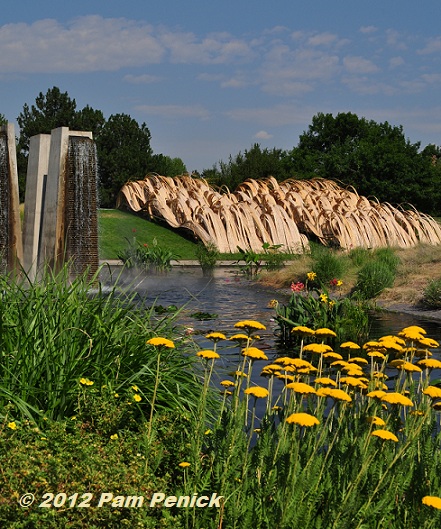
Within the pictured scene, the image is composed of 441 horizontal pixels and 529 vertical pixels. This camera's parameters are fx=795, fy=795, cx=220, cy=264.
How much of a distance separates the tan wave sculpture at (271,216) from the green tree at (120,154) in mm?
18045

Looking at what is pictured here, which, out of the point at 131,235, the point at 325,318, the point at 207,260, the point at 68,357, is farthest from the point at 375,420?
the point at 131,235

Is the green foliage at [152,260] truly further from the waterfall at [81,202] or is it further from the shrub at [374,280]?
the shrub at [374,280]

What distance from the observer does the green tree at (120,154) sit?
52.3 metres

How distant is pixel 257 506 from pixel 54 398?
165 centimetres

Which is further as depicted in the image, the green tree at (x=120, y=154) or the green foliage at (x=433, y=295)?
the green tree at (x=120, y=154)

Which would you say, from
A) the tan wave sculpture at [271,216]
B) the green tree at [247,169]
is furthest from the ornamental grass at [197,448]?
the green tree at [247,169]

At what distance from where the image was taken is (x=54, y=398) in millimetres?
4594

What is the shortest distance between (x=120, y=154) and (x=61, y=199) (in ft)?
121

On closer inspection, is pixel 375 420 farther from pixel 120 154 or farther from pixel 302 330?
pixel 120 154

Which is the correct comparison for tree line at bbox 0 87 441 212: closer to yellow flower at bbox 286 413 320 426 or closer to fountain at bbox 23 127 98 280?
fountain at bbox 23 127 98 280

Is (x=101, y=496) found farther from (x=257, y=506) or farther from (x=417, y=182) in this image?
(x=417, y=182)

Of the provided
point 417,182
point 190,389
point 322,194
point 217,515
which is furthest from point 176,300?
point 417,182

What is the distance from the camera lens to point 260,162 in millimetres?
47156

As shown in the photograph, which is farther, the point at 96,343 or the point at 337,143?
the point at 337,143
